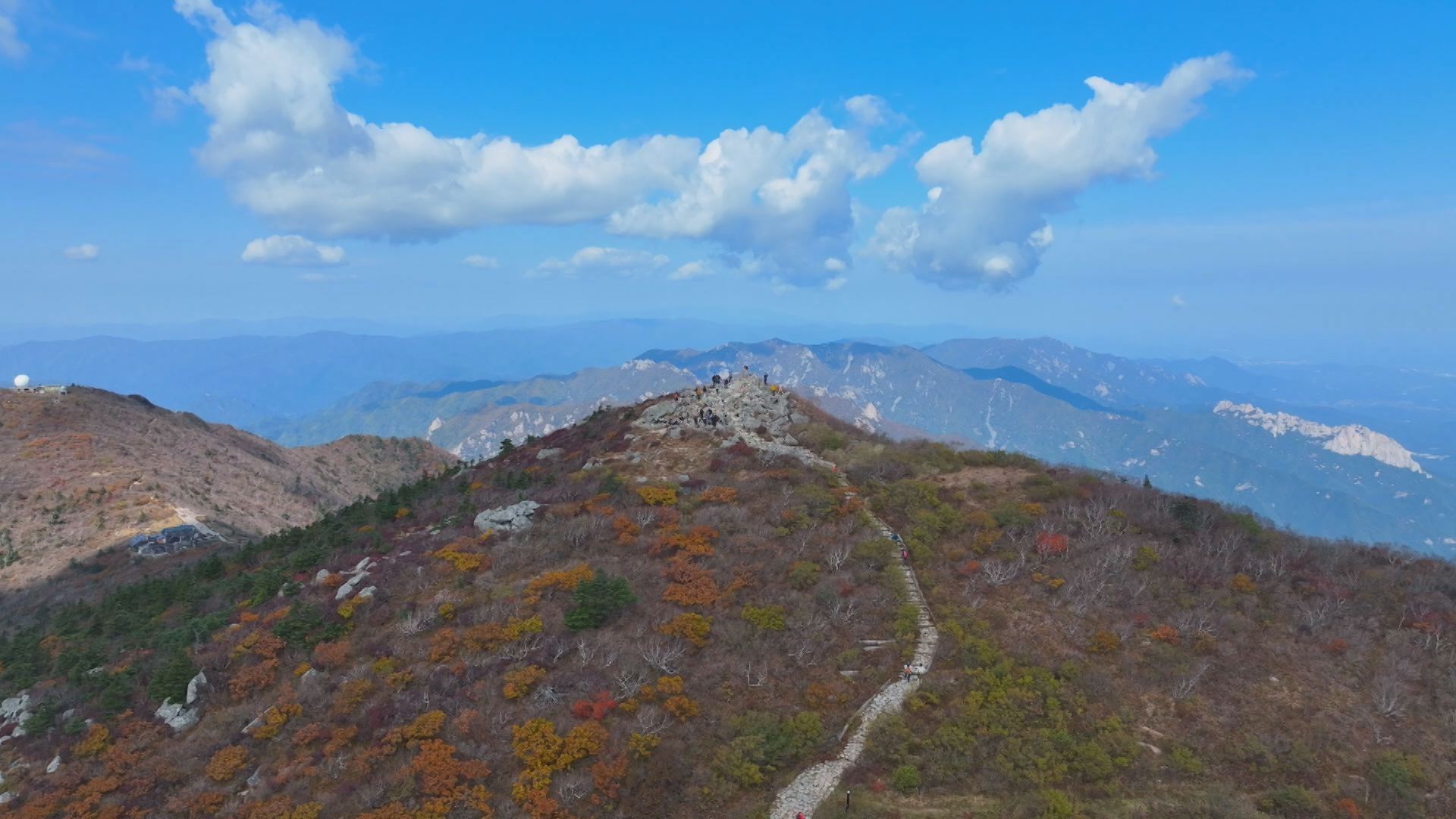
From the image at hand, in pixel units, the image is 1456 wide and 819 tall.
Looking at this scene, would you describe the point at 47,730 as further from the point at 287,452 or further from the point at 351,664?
the point at 287,452

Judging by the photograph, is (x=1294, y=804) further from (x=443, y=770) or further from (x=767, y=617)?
(x=443, y=770)

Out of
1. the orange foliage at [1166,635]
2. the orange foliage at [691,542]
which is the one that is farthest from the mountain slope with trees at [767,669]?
the orange foliage at [1166,635]

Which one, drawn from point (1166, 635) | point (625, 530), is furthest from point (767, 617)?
point (1166, 635)

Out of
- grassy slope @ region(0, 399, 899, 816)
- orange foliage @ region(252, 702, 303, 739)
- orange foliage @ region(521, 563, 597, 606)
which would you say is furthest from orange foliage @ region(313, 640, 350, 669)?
orange foliage @ region(521, 563, 597, 606)

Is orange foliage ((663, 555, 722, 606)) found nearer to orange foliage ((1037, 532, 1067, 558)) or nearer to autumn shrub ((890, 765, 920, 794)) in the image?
autumn shrub ((890, 765, 920, 794))

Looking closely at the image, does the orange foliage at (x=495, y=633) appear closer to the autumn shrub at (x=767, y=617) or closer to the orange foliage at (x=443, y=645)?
the orange foliage at (x=443, y=645)

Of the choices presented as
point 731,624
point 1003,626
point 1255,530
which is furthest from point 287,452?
point 1255,530

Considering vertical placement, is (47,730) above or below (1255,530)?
below
